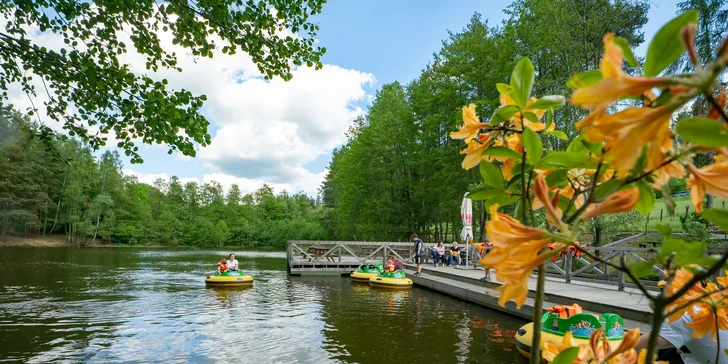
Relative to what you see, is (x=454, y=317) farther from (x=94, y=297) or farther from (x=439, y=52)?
(x=439, y=52)

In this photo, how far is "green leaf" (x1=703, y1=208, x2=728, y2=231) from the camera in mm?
467

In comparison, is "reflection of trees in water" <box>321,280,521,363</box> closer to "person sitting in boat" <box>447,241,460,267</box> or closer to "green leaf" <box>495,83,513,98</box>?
"person sitting in boat" <box>447,241,460,267</box>

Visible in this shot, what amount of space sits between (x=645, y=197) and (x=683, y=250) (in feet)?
0.46

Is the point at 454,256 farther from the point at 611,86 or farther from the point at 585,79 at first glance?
the point at 611,86

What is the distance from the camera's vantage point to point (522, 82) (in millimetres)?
656

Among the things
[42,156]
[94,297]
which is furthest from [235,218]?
[94,297]

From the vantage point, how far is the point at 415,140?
2686 cm

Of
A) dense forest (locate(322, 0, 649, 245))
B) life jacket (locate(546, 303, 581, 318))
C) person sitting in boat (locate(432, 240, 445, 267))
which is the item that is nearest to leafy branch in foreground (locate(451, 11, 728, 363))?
dense forest (locate(322, 0, 649, 245))

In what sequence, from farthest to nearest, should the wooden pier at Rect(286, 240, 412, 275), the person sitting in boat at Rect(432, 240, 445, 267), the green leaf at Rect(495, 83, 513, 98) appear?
the wooden pier at Rect(286, 240, 412, 275) → the person sitting in boat at Rect(432, 240, 445, 267) → the green leaf at Rect(495, 83, 513, 98)

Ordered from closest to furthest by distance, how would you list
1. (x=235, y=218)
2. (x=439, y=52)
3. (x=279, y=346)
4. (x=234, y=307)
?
(x=279, y=346) → (x=234, y=307) → (x=439, y=52) → (x=235, y=218)

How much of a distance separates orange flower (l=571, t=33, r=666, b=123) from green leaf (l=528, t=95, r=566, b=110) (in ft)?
0.66

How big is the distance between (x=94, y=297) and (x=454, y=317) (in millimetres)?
9978

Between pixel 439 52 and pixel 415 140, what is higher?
pixel 439 52

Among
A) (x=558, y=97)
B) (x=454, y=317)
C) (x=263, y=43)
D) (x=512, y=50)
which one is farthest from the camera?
(x=512, y=50)
